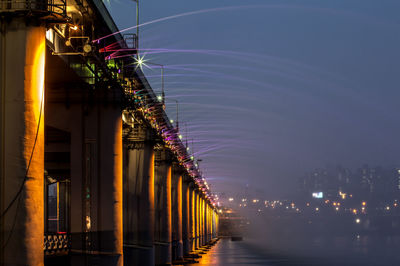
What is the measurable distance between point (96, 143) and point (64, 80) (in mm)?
5140

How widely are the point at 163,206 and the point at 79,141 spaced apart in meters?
30.9

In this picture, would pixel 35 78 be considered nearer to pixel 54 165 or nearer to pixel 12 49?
pixel 12 49

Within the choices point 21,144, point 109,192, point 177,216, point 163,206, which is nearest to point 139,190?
point 163,206

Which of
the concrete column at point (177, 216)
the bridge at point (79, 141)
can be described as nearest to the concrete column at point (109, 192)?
the bridge at point (79, 141)

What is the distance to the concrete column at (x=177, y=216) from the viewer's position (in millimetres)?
80812

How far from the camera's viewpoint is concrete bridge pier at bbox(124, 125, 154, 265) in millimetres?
55312

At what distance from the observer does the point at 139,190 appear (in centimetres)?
5609

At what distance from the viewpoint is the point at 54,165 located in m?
69.0

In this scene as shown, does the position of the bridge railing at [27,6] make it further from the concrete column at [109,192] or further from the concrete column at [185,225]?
the concrete column at [185,225]

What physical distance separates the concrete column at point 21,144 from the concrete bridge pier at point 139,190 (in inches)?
1314

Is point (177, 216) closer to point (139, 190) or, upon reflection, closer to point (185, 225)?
point (185, 225)

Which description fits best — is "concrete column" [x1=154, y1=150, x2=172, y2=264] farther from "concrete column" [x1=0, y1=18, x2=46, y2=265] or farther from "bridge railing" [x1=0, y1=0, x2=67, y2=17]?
"bridge railing" [x1=0, y1=0, x2=67, y2=17]

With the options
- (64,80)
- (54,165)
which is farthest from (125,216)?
(64,80)

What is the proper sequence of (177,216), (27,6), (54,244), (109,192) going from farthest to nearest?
(177,216)
(54,244)
(109,192)
(27,6)
